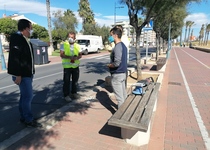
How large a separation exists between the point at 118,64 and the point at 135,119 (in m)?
1.09

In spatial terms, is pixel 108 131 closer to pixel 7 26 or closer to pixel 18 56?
pixel 18 56

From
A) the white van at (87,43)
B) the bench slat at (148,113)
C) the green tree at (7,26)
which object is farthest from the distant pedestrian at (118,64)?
the green tree at (7,26)

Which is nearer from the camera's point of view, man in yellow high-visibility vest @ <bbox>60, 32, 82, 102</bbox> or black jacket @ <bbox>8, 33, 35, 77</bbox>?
black jacket @ <bbox>8, 33, 35, 77</bbox>

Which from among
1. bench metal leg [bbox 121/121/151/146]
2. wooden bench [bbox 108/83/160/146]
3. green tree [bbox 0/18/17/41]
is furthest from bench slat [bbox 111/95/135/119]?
green tree [bbox 0/18/17/41]

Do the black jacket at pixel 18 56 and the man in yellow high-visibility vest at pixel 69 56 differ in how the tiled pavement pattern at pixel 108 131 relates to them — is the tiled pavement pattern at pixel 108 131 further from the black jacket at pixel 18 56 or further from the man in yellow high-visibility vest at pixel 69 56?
the black jacket at pixel 18 56

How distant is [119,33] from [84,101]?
2536mm

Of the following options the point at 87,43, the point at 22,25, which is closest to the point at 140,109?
the point at 22,25

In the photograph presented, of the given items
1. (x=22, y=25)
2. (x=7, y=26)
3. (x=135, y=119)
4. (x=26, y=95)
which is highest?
(x=7, y=26)

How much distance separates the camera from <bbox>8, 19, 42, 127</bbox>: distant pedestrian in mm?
3119

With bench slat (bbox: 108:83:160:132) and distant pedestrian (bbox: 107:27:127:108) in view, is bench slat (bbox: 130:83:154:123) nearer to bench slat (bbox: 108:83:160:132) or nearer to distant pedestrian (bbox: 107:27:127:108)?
bench slat (bbox: 108:83:160:132)

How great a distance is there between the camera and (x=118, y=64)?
3400 millimetres

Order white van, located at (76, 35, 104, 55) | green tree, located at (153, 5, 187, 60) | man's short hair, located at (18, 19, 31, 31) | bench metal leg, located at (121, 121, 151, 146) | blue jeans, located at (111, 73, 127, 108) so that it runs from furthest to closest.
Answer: white van, located at (76, 35, 104, 55)
green tree, located at (153, 5, 187, 60)
blue jeans, located at (111, 73, 127, 108)
man's short hair, located at (18, 19, 31, 31)
bench metal leg, located at (121, 121, 151, 146)

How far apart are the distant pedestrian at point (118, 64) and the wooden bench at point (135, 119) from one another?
0.24m

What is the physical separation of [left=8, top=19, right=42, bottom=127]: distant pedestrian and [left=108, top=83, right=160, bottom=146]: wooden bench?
1720 millimetres
